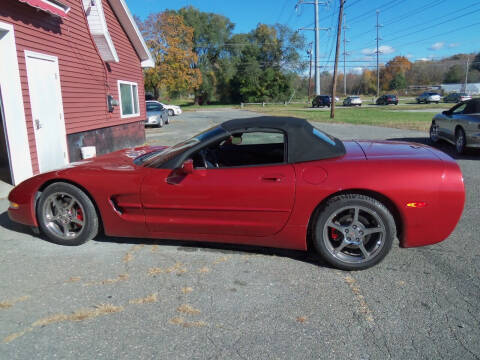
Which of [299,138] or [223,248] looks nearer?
[299,138]

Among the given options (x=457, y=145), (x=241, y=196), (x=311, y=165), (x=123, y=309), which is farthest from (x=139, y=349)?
(x=457, y=145)

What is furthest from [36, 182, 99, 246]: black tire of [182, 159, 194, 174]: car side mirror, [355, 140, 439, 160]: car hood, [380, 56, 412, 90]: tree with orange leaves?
[380, 56, 412, 90]: tree with orange leaves

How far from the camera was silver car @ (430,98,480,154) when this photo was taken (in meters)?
8.81

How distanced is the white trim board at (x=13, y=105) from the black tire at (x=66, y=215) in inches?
130

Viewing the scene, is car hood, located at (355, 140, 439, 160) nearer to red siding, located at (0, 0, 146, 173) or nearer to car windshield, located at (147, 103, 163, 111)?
red siding, located at (0, 0, 146, 173)

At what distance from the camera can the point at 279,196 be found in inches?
127

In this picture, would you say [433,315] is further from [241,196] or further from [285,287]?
[241,196]

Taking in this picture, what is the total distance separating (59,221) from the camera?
390 centimetres

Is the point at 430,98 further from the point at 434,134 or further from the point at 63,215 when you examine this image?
the point at 63,215

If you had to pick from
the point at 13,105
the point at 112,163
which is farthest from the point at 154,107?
the point at 112,163

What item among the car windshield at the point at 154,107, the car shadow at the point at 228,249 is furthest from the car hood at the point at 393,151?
the car windshield at the point at 154,107

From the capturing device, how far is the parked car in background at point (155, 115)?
21047mm

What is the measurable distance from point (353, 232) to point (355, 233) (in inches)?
0.8

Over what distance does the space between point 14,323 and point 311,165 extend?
262cm
